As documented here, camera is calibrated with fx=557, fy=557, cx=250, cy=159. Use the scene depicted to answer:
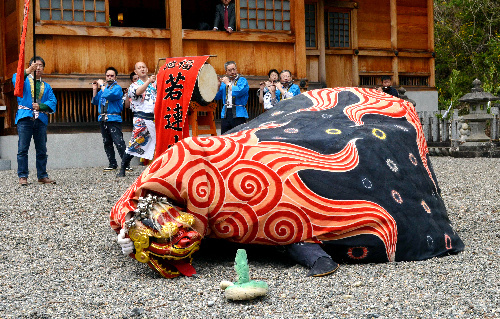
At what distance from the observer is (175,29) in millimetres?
9164

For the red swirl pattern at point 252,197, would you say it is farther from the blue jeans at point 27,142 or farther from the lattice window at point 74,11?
the lattice window at point 74,11

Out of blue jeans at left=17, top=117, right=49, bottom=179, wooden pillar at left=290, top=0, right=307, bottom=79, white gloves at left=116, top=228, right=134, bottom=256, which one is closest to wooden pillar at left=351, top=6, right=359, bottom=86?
wooden pillar at left=290, top=0, right=307, bottom=79

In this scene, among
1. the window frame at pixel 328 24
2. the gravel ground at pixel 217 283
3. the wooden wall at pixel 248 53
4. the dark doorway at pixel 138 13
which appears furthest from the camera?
the dark doorway at pixel 138 13

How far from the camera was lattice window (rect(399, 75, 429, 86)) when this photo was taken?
1339 cm

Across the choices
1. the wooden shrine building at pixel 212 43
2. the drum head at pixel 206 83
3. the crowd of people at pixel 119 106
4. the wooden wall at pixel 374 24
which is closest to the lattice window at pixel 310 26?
the wooden shrine building at pixel 212 43

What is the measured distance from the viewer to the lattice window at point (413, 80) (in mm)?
13391

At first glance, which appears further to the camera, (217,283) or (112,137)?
(112,137)

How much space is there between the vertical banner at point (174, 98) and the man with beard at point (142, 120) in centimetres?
73

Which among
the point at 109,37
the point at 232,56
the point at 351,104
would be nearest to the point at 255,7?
the point at 232,56

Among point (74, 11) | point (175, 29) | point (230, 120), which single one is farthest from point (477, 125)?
point (74, 11)

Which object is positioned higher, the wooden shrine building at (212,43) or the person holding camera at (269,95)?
the wooden shrine building at (212,43)

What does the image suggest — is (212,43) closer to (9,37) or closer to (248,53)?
(248,53)

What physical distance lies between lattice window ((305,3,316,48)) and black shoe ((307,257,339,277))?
9.81 metres

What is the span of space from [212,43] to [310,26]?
3.54 metres
